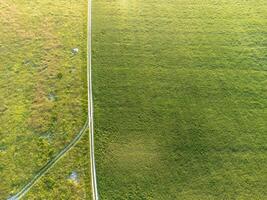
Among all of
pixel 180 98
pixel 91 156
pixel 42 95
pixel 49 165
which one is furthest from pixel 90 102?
pixel 180 98

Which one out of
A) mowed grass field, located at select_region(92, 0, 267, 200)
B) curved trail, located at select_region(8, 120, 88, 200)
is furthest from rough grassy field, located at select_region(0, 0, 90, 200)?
mowed grass field, located at select_region(92, 0, 267, 200)

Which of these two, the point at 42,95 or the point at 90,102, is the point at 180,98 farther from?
the point at 42,95

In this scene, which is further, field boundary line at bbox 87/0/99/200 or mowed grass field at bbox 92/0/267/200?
mowed grass field at bbox 92/0/267/200

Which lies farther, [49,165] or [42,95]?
[42,95]

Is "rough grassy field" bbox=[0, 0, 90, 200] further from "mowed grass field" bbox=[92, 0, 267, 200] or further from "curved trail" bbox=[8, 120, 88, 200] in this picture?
→ "mowed grass field" bbox=[92, 0, 267, 200]

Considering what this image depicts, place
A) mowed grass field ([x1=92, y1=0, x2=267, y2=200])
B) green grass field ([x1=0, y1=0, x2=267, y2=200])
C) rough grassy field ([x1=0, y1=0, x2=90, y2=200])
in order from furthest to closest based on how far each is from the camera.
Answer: mowed grass field ([x1=92, y1=0, x2=267, y2=200]) < green grass field ([x1=0, y1=0, x2=267, y2=200]) < rough grassy field ([x1=0, y1=0, x2=90, y2=200])

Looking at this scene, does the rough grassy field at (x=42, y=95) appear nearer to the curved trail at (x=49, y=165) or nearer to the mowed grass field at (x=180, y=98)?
the curved trail at (x=49, y=165)

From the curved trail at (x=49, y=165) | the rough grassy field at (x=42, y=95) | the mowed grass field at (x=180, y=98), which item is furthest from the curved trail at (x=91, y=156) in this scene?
the mowed grass field at (x=180, y=98)
